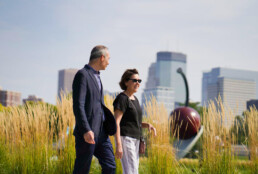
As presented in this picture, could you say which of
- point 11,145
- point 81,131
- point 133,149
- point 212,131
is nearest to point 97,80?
point 81,131

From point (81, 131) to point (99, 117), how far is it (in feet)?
0.86

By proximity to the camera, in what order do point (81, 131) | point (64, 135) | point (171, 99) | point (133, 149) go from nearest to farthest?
point (81, 131)
point (133, 149)
point (64, 135)
point (171, 99)

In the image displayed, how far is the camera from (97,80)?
2801 mm

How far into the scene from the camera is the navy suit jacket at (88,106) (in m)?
2.54

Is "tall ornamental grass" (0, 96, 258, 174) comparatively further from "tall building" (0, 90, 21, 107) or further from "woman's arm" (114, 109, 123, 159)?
"tall building" (0, 90, 21, 107)

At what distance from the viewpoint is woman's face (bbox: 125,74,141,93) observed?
10.1ft

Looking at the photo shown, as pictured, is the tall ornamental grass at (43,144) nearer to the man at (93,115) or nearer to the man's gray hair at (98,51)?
the man at (93,115)

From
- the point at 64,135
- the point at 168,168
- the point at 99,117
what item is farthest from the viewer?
the point at 64,135

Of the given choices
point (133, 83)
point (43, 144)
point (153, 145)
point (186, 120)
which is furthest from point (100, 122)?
point (186, 120)

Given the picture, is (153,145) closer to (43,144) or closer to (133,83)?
(133,83)

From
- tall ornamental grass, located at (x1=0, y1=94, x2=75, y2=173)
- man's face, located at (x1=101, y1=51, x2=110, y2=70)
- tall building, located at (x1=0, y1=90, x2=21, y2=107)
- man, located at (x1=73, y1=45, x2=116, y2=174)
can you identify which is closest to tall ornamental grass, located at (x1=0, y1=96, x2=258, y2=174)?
tall ornamental grass, located at (x1=0, y1=94, x2=75, y2=173)

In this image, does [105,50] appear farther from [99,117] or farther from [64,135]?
[64,135]

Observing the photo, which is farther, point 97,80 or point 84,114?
point 97,80

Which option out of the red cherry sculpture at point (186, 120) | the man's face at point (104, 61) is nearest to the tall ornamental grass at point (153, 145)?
the man's face at point (104, 61)
